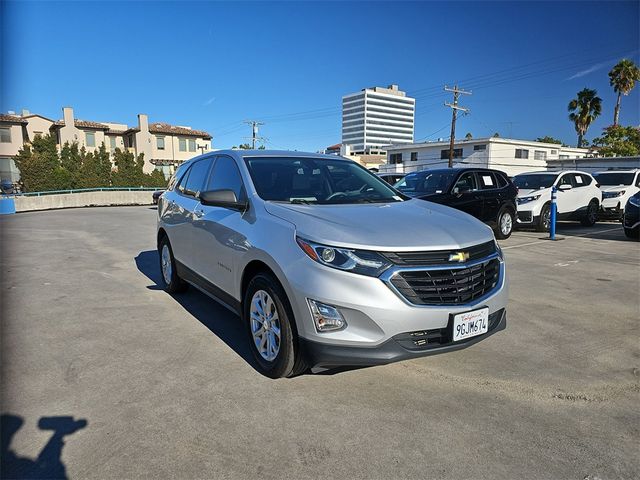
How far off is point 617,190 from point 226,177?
14.4m

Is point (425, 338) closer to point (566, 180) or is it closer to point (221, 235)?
point (221, 235)

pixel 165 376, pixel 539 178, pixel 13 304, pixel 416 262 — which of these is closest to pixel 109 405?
pixel 165 376

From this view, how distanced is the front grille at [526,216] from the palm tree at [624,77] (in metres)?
43.5

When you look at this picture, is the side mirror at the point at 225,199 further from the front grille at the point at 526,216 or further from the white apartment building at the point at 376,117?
the white apartment building at the point at 376,117

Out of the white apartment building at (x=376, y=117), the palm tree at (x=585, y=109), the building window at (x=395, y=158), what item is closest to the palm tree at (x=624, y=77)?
the palm tree at (x=585, y=109)

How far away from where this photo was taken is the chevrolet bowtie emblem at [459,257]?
9.63 feet

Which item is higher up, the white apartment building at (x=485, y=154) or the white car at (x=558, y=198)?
the white apartment building at (x=485, y=154)

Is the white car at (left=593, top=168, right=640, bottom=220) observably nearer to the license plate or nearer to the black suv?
the black suv

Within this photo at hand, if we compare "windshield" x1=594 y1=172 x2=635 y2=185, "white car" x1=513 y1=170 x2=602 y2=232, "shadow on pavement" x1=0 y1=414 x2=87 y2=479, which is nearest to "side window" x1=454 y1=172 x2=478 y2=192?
"white car" x1=513 y1=170 x2=602 y2=232

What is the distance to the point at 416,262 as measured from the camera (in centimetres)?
281

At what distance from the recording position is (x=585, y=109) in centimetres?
4816

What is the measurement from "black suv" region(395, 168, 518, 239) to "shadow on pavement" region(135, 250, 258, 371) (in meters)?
5.34

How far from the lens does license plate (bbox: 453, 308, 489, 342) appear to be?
289 cm

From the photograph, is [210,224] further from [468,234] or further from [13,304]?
[13,304]
